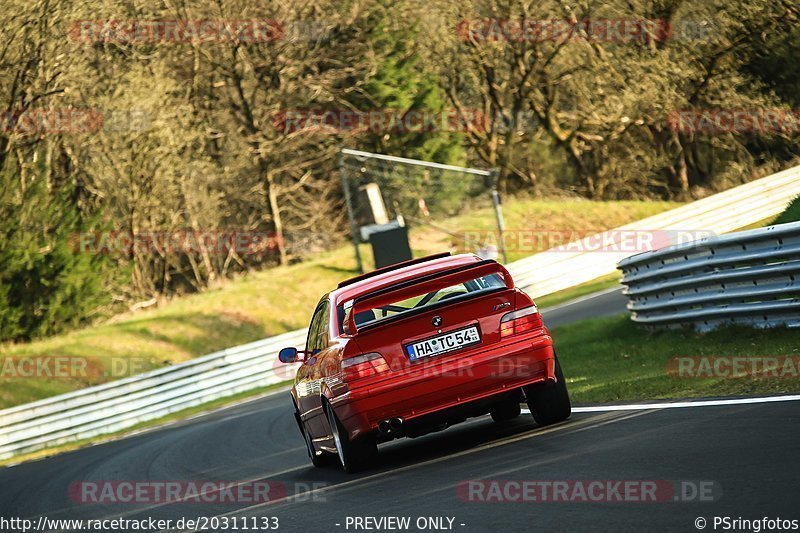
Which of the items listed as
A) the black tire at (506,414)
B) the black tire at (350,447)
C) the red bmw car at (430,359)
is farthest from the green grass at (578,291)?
the red bmw car at (430,359)

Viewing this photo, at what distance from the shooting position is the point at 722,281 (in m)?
12.3

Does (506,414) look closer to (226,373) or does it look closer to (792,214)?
(792,214)

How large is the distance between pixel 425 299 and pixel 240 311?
28.1 metres

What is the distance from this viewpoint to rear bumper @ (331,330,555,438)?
8445mm

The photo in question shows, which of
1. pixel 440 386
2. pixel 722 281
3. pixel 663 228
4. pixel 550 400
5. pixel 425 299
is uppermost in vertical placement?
pixel 663 228

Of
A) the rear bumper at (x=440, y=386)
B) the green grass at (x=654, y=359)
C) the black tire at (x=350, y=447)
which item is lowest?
the green grass at (x=654, y=359)

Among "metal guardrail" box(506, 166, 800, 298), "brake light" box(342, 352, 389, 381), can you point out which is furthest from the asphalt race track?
"metal guardrail" box(506, 166, 800, 298)

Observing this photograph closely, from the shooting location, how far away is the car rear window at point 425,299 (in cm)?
865

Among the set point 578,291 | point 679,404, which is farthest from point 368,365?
point 578,291

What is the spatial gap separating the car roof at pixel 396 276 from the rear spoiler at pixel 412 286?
0.12 metres

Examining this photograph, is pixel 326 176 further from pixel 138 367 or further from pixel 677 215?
pixel 677 215

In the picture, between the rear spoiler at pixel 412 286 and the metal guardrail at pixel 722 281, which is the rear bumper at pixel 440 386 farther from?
the metal guardrail at pixel 722 281

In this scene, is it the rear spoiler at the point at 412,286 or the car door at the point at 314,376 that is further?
the car door at the point at 314,376

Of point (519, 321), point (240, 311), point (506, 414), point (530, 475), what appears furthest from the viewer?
point (240, 311)
